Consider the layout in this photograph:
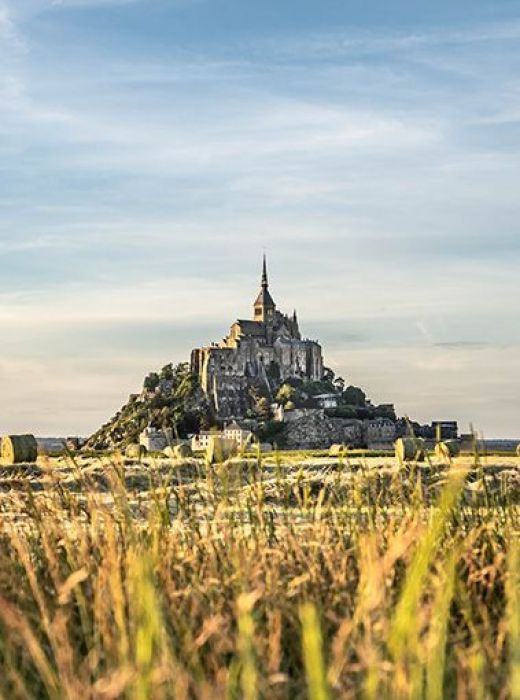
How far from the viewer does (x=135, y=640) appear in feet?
14.5

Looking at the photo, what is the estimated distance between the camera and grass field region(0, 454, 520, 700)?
3.66 metres

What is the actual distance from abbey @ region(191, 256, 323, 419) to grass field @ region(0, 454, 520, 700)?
106 metres

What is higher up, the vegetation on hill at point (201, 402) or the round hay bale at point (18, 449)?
the vegetation on hill at point (201, 402)

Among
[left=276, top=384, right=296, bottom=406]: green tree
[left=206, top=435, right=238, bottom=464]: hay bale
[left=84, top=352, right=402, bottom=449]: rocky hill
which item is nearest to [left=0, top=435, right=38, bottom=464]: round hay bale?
[left=206, top=435, right=238, bottom=464]: hay bale

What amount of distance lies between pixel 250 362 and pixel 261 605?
→ 116715 millimetres

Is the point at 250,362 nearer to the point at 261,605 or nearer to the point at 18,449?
the point at 18,449

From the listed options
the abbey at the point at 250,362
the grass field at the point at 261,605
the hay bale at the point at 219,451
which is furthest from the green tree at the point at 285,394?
the grass field at the point at 261,605

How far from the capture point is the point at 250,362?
399 feet

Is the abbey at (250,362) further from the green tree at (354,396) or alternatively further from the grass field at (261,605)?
the grass field at (261,605)

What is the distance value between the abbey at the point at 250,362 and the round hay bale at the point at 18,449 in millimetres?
84451

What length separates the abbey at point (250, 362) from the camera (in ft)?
385

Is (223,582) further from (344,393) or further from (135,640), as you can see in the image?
(344,393)

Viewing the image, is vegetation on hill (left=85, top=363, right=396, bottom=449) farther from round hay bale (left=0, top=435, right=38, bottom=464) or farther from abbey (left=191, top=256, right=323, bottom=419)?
round hay bale (left=0, top=435, right=38, bottom=464)

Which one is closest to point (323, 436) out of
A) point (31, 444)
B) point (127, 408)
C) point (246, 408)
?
point (246, 408)
